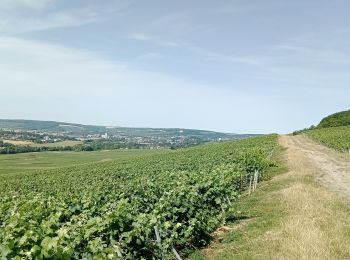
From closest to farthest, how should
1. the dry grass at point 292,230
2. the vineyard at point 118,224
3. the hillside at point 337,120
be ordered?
the vineyard at point 118,224 < the dry grass at point 292,230 < the hillside at point 337,120

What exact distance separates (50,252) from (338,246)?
29.5ft

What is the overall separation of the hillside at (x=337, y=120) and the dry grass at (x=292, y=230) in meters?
97.1

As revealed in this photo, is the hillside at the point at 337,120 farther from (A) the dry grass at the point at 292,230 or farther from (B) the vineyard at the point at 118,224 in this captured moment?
(B) the vineyard at the point at 118,224

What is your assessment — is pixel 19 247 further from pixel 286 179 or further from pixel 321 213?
pixel 286 179

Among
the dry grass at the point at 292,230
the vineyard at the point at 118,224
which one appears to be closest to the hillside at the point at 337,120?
the dry grass at the point at 292,230

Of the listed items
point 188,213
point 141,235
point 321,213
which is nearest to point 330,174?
point 321,213

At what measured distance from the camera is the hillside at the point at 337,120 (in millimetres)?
112375

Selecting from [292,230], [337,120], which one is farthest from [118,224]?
[337,120]

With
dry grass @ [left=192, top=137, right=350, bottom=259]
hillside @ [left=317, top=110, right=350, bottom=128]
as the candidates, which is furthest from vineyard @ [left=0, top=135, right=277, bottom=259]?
hillside @ [left=317, top=110, right=350, bottom=128]

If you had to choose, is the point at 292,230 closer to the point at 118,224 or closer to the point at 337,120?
the point at 118,224

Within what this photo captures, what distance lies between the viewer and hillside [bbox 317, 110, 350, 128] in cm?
11238

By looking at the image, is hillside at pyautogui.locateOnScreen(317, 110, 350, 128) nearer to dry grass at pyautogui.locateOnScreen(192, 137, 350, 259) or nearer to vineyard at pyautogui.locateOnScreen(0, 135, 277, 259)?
dry grass at pyautogui.locateOnScreen(192, 137, 350, 259)

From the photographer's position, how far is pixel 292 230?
14.2 m

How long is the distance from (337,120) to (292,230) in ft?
358
